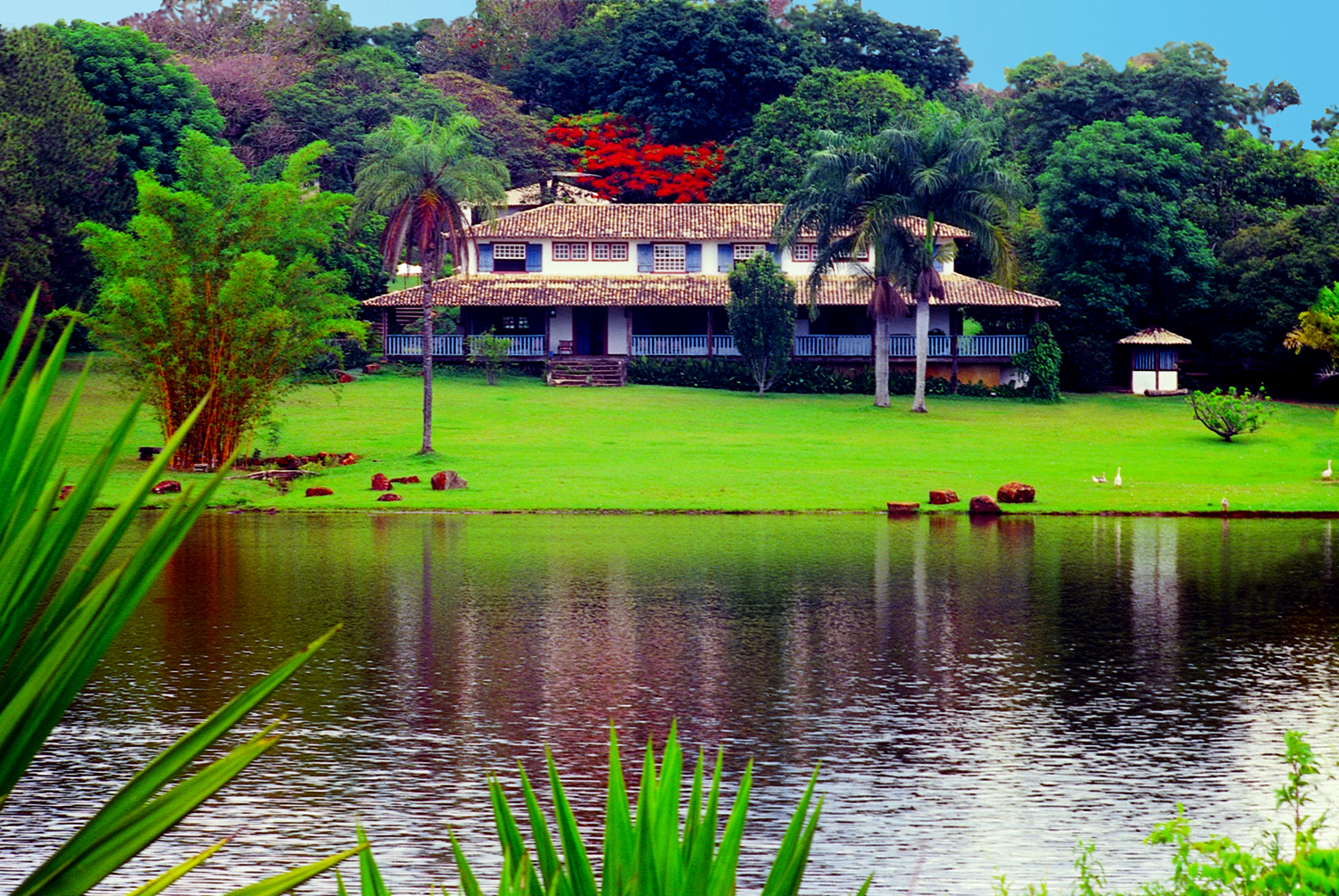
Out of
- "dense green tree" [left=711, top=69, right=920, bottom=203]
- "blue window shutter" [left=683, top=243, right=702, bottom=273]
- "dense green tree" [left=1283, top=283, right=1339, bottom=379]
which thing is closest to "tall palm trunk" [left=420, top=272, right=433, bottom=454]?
"blue window shutter" [left=683, top=243, right=702, bottom=273]

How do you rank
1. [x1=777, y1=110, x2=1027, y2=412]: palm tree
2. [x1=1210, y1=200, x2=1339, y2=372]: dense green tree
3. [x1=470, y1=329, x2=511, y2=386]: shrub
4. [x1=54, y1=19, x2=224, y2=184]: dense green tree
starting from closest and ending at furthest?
1. [x1=777, y1=110, x2=1027, y2=412]: palm tree
2. [x1=1210, y1=200, x2=1339, y2=372]: dense green tree
3. [x1=470, y1=329, x2=511, y2=386]: shrub
4. [x1=54, y1=19, x2=224, y2=184]: dense green tree

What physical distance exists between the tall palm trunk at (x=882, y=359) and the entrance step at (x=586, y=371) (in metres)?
10.3

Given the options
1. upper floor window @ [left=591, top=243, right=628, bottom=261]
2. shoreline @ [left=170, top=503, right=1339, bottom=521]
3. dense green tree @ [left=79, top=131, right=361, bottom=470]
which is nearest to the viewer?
shoreline @ [left=170, top=503, right=1339, bottom=521]

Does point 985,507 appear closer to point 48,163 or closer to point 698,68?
point 48,163

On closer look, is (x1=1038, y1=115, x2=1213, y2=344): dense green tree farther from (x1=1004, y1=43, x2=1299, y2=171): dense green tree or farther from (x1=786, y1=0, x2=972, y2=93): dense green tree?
(x1=786, y1=0, x2=972, y2=93): dense green tree

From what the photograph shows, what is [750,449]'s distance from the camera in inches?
1731

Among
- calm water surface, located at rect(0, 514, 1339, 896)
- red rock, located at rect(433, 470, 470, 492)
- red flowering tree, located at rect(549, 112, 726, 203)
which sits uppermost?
red flowering tree, located at rect(549, 112, 726, 203)

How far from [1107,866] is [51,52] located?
55.6 m

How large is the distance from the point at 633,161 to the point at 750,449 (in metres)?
38.1

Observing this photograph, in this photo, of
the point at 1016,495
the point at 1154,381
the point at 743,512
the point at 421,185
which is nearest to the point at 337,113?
the point at 421,185

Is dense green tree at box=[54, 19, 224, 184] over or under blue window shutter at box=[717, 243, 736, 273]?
over

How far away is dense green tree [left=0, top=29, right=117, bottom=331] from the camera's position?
51469 mm

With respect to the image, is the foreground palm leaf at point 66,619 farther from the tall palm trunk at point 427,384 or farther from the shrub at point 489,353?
the shrub at point 489,353

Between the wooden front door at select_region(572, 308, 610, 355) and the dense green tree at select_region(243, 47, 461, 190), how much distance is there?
16745 mm
